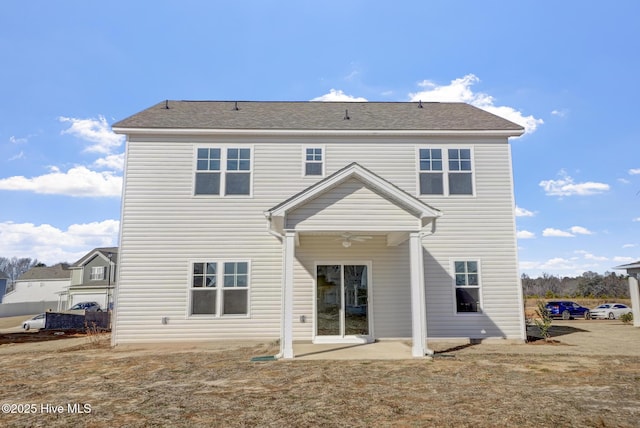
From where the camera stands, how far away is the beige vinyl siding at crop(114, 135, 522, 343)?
11.0 metres

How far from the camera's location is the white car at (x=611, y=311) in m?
24.2

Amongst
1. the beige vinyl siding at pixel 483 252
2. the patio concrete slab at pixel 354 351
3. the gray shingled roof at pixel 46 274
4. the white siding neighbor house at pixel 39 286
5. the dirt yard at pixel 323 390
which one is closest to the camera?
the dirt yard at pixel 323 390

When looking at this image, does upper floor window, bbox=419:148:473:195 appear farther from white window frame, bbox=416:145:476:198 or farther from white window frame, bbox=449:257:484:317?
white window frame, bbox=449:257:484:317

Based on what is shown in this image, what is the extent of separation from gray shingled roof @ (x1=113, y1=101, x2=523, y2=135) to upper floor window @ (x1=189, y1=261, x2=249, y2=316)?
449cm

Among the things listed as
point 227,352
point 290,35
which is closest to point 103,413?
point 227,352

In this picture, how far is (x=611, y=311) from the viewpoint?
80.1 feet

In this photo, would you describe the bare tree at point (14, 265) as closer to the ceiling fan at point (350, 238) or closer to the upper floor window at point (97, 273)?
the upper floor window at point (97, 273)

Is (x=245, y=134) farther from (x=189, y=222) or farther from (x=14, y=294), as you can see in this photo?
(x=14, y=294)

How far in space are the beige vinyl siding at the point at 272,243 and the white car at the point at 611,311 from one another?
18785 millimetres

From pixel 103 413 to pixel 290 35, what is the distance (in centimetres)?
1198

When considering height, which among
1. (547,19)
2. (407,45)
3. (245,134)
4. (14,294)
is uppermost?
(547,19)

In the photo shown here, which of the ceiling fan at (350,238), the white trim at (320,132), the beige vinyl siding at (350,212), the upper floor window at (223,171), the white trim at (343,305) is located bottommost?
the white trim at (343,305)

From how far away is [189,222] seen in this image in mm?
11484

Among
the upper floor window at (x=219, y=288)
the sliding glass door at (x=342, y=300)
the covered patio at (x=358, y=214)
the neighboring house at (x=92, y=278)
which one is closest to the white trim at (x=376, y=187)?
the covered patio at (x=358, y=214)
